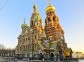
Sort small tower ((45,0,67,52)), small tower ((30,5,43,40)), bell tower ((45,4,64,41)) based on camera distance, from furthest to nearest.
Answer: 1. bell tower ((45,4,64,41))
2. small tower ((30,5,43,40))
3. small tower ((45,0,67,52))

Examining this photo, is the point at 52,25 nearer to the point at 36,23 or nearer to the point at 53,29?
the point at 53,29

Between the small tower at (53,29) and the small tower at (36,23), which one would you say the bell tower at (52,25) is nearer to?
the small tower at (53,29)

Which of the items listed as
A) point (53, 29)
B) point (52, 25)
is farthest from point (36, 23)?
point (53, 29)

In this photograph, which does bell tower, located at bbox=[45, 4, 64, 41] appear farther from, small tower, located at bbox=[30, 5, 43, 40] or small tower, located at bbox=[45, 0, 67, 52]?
small tower, located at bbox=[30, 5, 43, 40]

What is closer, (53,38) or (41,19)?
(53,38)

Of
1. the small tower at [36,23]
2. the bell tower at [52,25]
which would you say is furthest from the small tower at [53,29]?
the small tower at [36,23]

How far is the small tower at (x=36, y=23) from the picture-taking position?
45250 mm

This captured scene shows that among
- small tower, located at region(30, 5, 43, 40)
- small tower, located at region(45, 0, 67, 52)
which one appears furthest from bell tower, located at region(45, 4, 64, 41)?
small tower, located at region(30, 5, 43, 40)

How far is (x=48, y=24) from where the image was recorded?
47.9 meters

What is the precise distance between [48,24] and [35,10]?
19.7 ft

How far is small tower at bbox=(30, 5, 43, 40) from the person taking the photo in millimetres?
45250

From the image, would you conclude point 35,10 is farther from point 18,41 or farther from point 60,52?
point 60,52

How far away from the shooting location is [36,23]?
157 ft

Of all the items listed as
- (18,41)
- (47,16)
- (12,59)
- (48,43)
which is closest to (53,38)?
(48,43)
